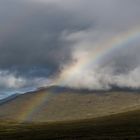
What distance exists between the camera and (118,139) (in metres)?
87.5

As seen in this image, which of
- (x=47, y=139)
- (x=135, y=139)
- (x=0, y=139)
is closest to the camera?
(x=135, y=139)

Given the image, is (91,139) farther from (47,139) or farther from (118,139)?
(47,139)

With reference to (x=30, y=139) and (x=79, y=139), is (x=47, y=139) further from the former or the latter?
(x=79, y=139)

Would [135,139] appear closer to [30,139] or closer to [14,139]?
[30,139]

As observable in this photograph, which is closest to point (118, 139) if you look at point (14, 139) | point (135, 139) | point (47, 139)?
point (135, 139)

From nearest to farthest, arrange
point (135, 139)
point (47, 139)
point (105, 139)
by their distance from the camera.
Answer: point (135, 139) → point (105, 139) → point (47, 139)

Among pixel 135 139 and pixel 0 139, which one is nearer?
pixel 135 139

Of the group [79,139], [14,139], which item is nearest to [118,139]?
[79,139]

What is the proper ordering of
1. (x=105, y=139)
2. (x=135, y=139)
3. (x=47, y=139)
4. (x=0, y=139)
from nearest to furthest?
(x=135, y=139), (x=105, y=139), (x=47, y=139), (x=0, y=139)

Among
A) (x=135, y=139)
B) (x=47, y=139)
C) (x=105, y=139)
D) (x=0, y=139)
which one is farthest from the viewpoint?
(x=0, y=139)

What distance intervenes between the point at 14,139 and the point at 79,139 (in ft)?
100

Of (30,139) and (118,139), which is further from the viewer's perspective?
(30,139)

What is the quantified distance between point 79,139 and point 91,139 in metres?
3.55

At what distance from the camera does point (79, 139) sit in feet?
320
